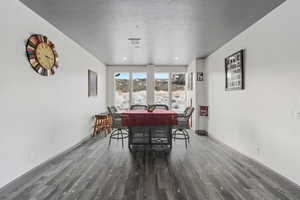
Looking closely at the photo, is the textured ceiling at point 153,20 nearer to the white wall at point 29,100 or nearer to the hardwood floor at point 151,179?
the white wall at point 29,100

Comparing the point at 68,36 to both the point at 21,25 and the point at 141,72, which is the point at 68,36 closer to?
the point at 21,25

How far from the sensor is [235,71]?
407 cm

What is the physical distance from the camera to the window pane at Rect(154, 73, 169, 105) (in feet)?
26.2

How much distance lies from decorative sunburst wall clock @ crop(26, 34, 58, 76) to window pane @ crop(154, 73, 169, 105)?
4.91 m

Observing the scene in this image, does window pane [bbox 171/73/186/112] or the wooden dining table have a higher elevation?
window pane [bbox 171/73/186/112]

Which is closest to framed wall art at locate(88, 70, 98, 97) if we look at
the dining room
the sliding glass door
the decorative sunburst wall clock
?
the dining room

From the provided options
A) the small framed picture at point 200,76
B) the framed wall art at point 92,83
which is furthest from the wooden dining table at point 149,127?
the small framed picture at point 200,76

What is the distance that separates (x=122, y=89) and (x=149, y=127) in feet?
13.4

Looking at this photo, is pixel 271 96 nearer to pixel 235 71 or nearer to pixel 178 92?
pixel 235 71

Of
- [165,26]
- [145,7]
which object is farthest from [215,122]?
[145,7]

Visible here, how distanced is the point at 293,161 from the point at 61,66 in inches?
172

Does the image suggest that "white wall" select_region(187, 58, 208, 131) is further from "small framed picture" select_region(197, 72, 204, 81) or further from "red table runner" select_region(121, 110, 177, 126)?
"red table runner" select_region(121, 110, 177, 126)

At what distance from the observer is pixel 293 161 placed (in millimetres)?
2500

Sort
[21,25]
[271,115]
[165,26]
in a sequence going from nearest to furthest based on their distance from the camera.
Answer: [21,25]
[271,115]
[165,26]
